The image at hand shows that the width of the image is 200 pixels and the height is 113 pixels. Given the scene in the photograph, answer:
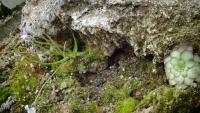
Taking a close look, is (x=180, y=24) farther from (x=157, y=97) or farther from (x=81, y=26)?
(x=81, y=26)

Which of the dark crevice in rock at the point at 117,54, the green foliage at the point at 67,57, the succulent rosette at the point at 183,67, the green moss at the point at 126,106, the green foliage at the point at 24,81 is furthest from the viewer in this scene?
the green foliage at the point at 24,81

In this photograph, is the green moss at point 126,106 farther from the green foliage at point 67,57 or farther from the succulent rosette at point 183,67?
the green foliage at point 67,57

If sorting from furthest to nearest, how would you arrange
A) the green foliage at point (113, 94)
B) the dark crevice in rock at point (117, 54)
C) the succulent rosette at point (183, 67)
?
1. the dark crevice in rock at point (117, 54)
2. the green foliage at point (113, 94)
3. the succulent rosette at point (183, 67)

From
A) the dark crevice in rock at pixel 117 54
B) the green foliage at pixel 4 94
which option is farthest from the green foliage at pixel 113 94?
the green foliage at pixel 4 94

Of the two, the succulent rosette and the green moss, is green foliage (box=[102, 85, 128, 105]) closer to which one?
the green moss

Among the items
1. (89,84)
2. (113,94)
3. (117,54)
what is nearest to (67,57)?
(89,84)

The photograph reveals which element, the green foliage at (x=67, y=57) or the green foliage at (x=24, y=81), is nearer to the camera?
the green foliage at (x=67, y=57)
